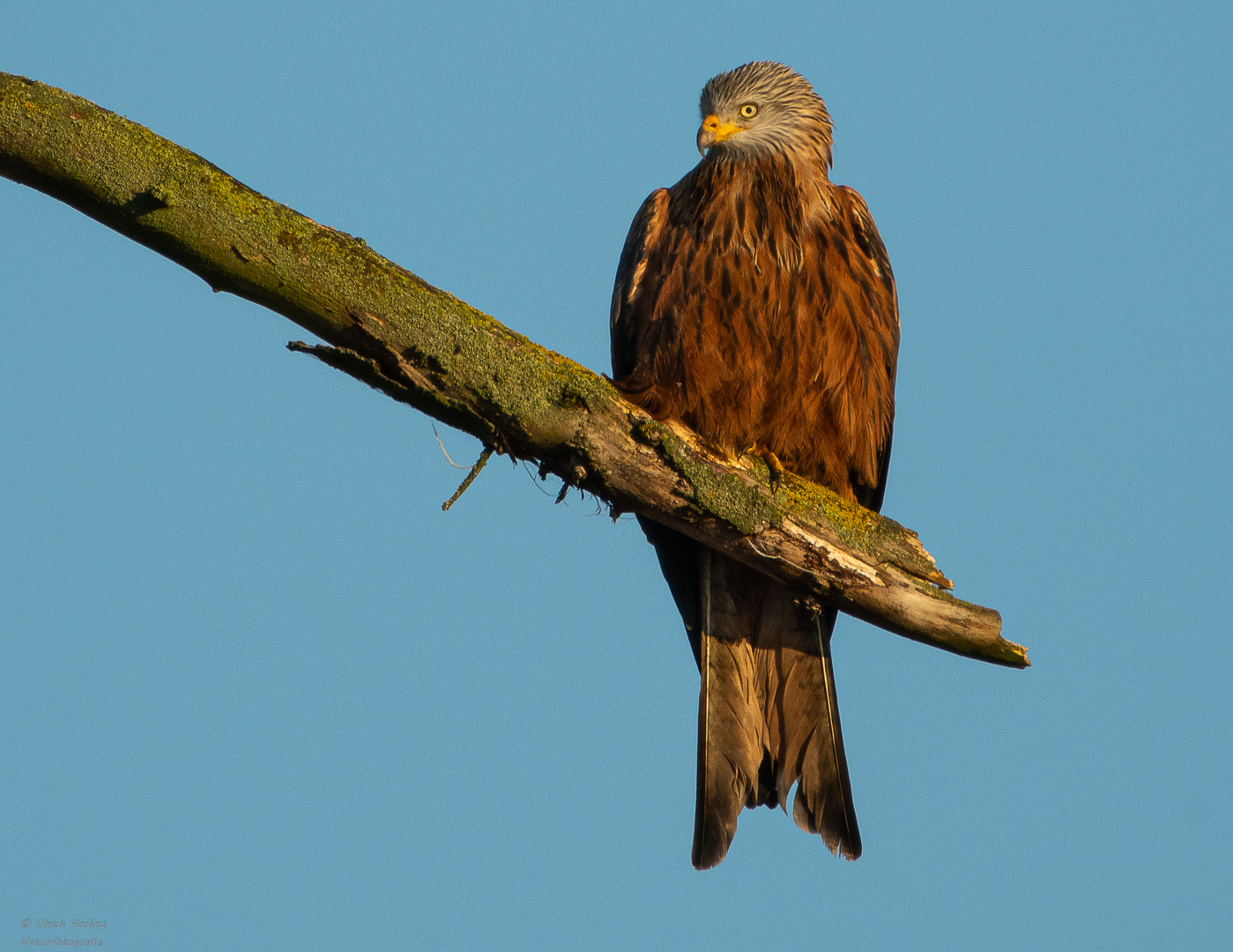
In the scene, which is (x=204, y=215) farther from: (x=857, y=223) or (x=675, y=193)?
(x=857, y=223)

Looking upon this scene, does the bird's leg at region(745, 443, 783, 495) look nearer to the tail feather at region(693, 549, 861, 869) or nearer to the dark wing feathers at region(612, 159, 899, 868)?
the dark wing feathers at region(612, 159, 899, 868)

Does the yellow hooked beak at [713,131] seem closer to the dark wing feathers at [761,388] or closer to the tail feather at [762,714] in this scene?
→ the dark wing feathers at [761,388]

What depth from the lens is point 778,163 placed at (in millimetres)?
5074

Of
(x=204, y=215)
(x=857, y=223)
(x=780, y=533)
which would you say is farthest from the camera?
(x=857, y=223)

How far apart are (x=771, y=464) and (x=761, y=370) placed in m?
0.41

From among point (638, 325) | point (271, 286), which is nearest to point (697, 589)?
point (638, 325)

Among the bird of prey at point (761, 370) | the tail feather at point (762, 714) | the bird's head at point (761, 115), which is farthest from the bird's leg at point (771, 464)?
the bird's head at point (761, 115)

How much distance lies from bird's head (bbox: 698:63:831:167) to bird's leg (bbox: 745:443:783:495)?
137cm

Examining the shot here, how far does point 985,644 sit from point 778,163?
227 cm

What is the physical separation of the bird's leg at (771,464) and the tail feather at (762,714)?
0.66m

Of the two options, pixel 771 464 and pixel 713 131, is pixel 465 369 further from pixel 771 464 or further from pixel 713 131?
pixel 713 131

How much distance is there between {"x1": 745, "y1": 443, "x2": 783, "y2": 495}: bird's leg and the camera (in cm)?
455

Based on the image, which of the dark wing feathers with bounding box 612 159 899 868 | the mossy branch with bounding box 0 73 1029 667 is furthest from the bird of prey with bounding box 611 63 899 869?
the mossy branch with bounding box 0 73 1029 667

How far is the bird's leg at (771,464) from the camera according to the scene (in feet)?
14.9
